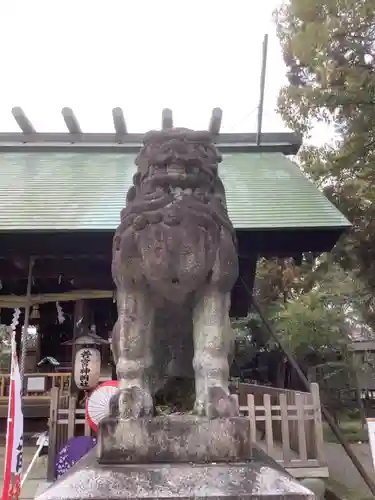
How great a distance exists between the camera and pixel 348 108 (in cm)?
662

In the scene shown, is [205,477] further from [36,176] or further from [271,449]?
[36,176]

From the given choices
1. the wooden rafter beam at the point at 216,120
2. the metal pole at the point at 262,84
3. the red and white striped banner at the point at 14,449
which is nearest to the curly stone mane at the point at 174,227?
the red and white striped banner at the point at 14,449

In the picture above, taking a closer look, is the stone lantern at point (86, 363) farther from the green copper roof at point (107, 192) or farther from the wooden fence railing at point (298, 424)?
the wooden fence railing at point (298, 424)

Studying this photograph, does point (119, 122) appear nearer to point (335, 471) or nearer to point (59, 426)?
point (59, 426)

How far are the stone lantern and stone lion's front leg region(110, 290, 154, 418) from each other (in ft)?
14.6

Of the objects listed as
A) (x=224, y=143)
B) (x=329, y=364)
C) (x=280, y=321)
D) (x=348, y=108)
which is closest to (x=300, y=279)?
(x=280, y=321)

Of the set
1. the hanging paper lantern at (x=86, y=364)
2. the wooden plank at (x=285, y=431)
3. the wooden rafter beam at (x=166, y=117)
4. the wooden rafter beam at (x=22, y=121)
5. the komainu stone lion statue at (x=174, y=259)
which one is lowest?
the wooden plank at (x=285, y=431)

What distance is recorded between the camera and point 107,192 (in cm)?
638

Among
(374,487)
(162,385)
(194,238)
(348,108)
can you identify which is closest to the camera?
(194,238)

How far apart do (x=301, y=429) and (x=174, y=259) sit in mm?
3307

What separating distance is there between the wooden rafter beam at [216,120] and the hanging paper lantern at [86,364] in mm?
3659

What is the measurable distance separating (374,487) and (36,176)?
5.73 metres

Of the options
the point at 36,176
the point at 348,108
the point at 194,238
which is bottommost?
the point at 194,238

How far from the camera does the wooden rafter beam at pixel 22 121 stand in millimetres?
7369
